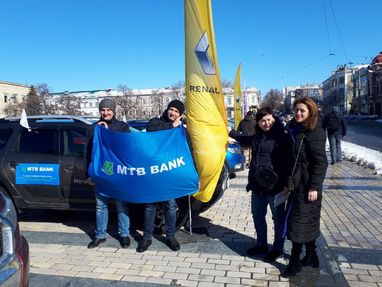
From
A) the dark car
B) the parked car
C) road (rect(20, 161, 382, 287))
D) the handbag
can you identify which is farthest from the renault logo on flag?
the parked car

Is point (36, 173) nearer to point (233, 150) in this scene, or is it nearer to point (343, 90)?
point (233, 150)

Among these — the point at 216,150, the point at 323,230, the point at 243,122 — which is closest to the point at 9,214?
the point at 216,150

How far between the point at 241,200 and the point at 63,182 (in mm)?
3557

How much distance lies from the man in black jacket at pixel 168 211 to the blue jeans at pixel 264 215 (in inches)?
41.5

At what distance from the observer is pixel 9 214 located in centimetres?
296

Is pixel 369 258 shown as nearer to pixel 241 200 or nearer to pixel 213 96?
pixel 213 96

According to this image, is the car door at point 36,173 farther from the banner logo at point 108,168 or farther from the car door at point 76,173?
the banner logo at point 108,168

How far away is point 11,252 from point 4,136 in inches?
152

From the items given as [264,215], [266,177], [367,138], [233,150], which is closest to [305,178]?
[266,177]

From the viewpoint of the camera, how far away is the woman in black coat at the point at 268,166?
13.8 ft

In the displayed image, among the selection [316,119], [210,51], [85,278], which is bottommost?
[85,278]

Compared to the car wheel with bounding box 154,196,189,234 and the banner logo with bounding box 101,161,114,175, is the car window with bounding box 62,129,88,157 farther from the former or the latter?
the car wheel with bounding box 154,196,189,234

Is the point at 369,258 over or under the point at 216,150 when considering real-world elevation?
under

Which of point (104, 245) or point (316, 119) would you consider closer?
point (316, 119)
